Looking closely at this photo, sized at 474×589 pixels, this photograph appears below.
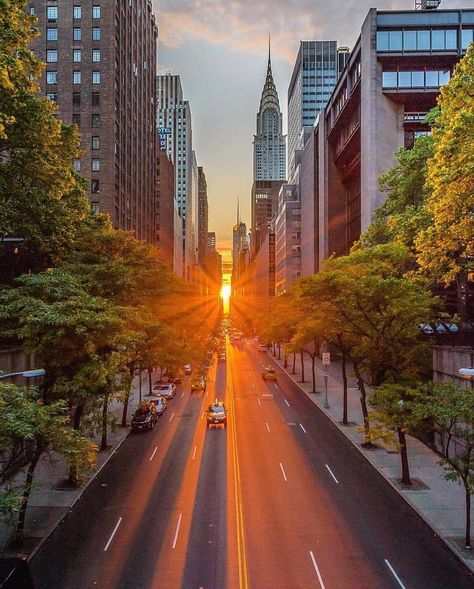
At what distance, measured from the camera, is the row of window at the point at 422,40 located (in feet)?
178

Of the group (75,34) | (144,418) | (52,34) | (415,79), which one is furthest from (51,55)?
(144,418)

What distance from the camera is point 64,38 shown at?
70500 millimetres

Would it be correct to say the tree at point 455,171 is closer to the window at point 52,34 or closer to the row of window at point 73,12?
the row of window at point 73,12

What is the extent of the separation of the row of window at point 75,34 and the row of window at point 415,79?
138ft

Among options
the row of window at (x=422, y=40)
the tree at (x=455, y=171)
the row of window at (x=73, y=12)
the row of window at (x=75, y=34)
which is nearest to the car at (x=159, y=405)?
the tree at (x=455, y=171)

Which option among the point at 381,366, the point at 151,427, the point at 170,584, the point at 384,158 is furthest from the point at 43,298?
the point at 384,158

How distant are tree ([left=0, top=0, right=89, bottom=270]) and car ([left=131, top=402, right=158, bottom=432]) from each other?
1347 cm

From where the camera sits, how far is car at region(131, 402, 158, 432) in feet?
110

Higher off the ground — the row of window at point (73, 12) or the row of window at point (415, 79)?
the row of window at point (73, 12)

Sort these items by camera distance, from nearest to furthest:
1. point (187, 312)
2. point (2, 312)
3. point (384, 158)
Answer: point (2, 312) < point (187, 312) < point (384, 158)

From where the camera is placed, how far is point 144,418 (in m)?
33.8

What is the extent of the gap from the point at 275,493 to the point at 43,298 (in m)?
13.3

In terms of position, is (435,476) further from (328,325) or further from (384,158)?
(384,158)

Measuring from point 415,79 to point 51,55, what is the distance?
167ft
